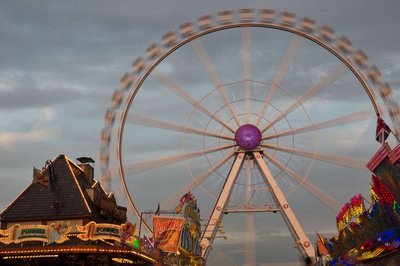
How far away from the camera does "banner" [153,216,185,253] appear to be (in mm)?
35531

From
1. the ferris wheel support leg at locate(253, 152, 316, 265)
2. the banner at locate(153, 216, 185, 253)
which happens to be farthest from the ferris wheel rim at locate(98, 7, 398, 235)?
the ferris wheel support leg at locate(253, 152, 316, 265)

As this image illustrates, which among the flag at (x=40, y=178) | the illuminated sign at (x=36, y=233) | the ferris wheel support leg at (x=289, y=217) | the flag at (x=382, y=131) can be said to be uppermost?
the ferris wheel support leg at (x=289, y=217)

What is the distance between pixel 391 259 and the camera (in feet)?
94.6

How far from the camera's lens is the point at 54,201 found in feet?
98.8

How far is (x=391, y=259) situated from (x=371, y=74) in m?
14.6

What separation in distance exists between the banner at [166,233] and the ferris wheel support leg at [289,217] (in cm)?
895

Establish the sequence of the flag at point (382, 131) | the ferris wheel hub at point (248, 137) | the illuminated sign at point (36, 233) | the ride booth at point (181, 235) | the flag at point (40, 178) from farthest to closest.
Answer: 1. the ferris wheel hub at point (248, 137)
2. the ride booth at point (181, 235)
3. the flag at point (40, 178)
4. the illuminated sign at point (36, 233)
5. the flag at point (382, 131)

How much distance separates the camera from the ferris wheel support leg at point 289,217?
135ft

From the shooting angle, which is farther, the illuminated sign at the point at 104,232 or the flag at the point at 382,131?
the illuminated sign at the point at 104,232

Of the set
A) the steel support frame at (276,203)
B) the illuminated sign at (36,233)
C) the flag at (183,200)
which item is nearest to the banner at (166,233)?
the flag at (183,200)

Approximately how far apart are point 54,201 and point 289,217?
1868cm

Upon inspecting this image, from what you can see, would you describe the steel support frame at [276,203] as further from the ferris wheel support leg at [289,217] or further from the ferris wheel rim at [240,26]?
the ferris wheel rim at [240,26]

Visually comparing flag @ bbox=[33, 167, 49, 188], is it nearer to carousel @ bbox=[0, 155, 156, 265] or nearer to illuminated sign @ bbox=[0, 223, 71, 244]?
carousel @ bbox=[0, 155, 156, 265]

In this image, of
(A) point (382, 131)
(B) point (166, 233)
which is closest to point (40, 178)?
(B) point (166, 233)
